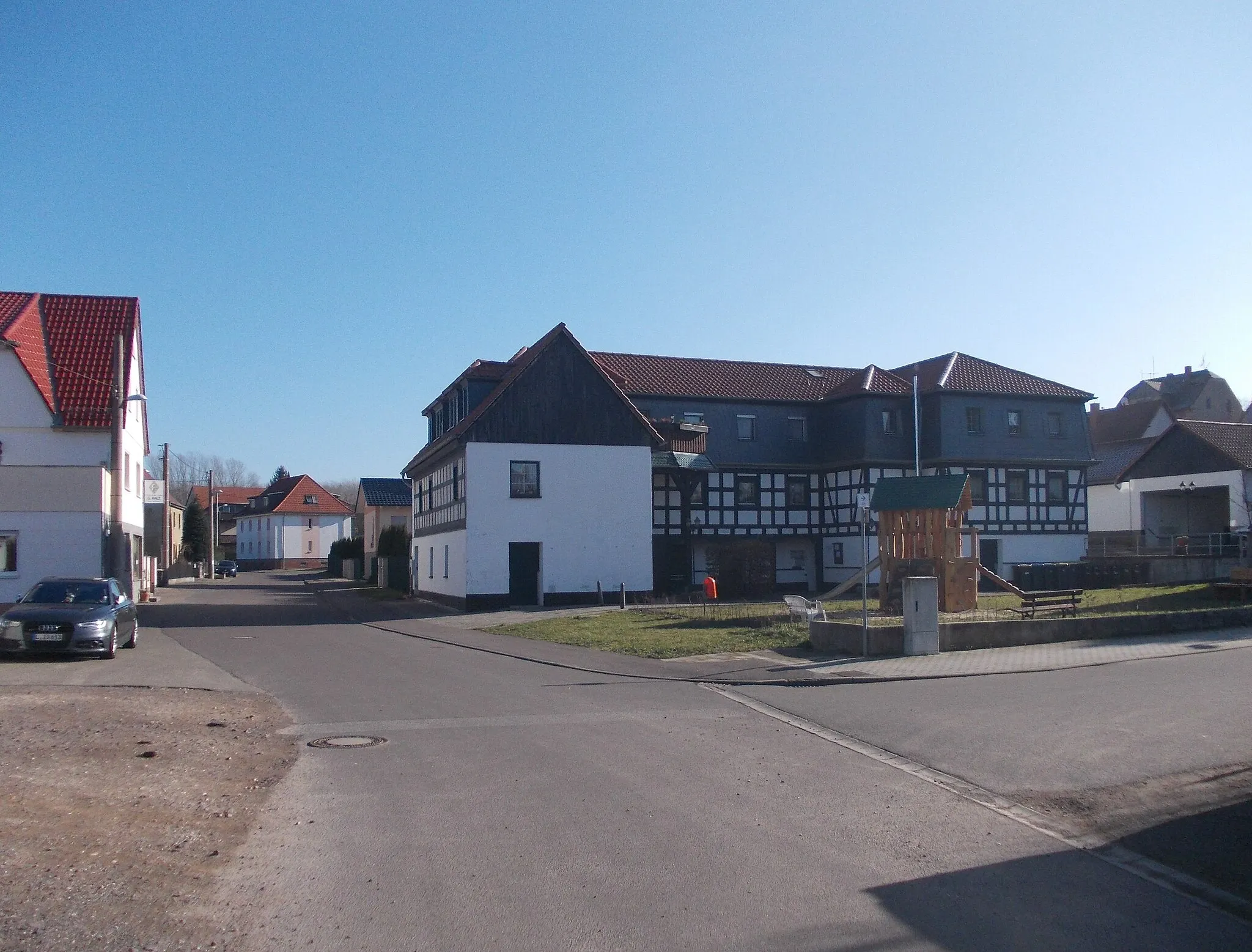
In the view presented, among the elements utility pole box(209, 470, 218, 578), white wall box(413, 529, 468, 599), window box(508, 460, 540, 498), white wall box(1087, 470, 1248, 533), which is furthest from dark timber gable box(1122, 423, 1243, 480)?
utility pole box(209, 470, 218, 578)

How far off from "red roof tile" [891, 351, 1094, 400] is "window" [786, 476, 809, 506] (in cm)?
644

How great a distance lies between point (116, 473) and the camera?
27.1 metres

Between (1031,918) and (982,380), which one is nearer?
(1031,918)

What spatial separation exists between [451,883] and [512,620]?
2505 centimetres

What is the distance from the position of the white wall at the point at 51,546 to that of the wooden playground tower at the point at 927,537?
76.0 feet

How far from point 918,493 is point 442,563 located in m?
19.9

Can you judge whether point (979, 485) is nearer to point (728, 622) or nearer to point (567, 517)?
point (567, 517)

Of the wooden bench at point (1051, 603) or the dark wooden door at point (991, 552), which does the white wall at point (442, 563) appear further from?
the dark wooden door at point (991, 552)

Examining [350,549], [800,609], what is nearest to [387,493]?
[350,549]

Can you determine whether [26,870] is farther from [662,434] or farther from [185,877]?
[662,434]

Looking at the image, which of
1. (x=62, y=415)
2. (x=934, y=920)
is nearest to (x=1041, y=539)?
(x=62, y=415)

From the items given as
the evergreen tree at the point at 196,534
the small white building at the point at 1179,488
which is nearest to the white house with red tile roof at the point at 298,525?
the evergreen tree at the point at 196,534

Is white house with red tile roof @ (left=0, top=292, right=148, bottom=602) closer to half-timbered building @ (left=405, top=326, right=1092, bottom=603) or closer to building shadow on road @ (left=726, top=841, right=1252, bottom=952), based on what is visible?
half-timbered building @ (left=405, top=326, right=1092, bottom=603)

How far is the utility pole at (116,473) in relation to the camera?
88.5 feet
